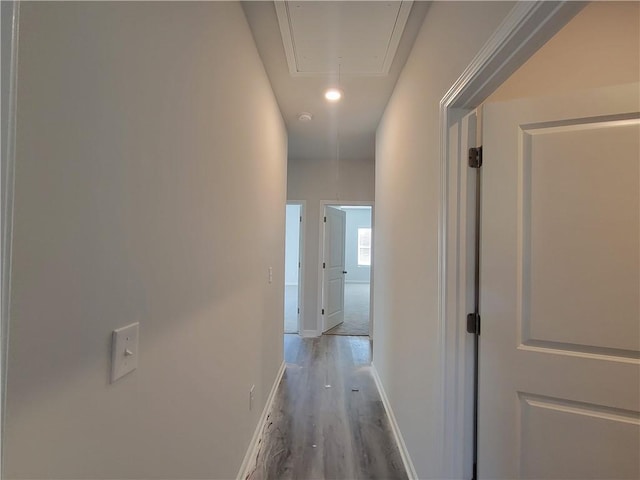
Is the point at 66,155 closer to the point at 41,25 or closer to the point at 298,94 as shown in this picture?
the point at 41,25

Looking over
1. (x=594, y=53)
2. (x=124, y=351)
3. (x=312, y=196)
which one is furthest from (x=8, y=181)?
(x=312, y=196)

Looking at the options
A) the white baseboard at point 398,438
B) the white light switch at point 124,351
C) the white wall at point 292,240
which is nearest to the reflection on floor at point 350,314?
the white wall at point 292,240

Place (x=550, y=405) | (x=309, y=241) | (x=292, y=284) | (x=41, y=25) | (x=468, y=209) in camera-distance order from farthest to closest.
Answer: (x=292, y=284)
(x=309, y=241)
(x=468, y=209)
(x=550, y=405)
(x=41, y=25)

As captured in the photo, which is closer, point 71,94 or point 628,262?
point 71,94

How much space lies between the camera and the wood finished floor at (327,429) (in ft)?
5.46

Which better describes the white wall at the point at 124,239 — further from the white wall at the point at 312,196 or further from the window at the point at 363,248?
the window at the point at 363,248

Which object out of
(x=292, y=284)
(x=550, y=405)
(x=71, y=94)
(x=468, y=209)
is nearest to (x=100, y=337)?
(x=71, y=94)

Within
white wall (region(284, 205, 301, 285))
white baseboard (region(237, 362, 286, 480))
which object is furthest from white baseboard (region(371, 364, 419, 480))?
white wall (region(284, 205, 301, 285))

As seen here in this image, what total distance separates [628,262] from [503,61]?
798mm

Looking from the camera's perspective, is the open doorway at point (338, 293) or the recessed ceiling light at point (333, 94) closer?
the recessed ceiling light at point (333, 94)

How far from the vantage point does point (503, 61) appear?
35.0 inches

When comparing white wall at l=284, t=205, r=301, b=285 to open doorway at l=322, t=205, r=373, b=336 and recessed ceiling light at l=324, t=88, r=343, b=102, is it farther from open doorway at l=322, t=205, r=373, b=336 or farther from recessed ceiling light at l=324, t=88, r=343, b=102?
recessed ceiling light at l=324, t=88, r=343, b=102

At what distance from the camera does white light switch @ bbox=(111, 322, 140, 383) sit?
0.63 metres

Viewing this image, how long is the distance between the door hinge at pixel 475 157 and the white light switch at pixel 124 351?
133cm
